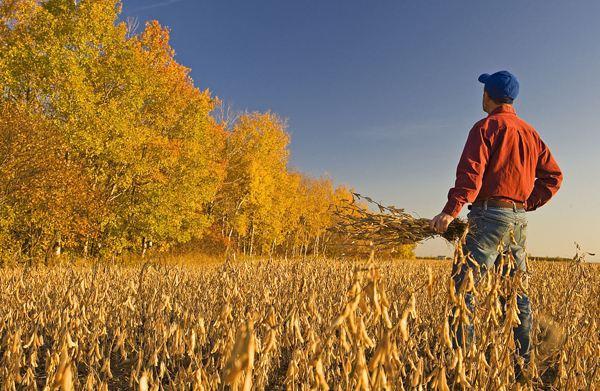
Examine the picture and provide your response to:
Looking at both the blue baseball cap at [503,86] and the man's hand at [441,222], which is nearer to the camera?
the man's hand at [441,222]

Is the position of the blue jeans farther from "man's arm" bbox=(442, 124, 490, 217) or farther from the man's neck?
the man's neck

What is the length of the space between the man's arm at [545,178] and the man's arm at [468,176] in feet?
3.06

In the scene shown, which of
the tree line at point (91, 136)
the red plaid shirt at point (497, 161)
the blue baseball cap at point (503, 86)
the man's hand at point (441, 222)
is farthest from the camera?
the tree line at point (91, 136)

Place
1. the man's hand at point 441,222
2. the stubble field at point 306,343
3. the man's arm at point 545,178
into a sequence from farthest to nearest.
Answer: the man's arm at point 545,178 < the man's hand at point 441,222 < the stubble field at point 306,343

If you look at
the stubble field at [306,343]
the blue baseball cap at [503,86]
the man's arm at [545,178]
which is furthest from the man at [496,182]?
the stubble field at [306,343]

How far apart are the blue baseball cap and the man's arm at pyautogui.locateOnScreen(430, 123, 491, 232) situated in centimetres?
47

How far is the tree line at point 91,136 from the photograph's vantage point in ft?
44.6

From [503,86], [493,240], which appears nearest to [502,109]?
[503,86]

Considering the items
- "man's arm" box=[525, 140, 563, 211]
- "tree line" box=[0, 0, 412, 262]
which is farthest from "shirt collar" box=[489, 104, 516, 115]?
"tree line" box=[0, 0, 412, 262]

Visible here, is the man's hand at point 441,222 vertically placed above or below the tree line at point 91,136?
below

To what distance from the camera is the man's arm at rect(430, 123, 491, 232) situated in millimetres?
3420

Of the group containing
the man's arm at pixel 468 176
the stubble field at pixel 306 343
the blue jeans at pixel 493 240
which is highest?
the man's arm at pixel 468 176

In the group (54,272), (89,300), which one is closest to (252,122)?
(54,272)

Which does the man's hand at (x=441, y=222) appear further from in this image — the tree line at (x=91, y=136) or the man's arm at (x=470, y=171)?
the tree line at (x=91, y=136)
